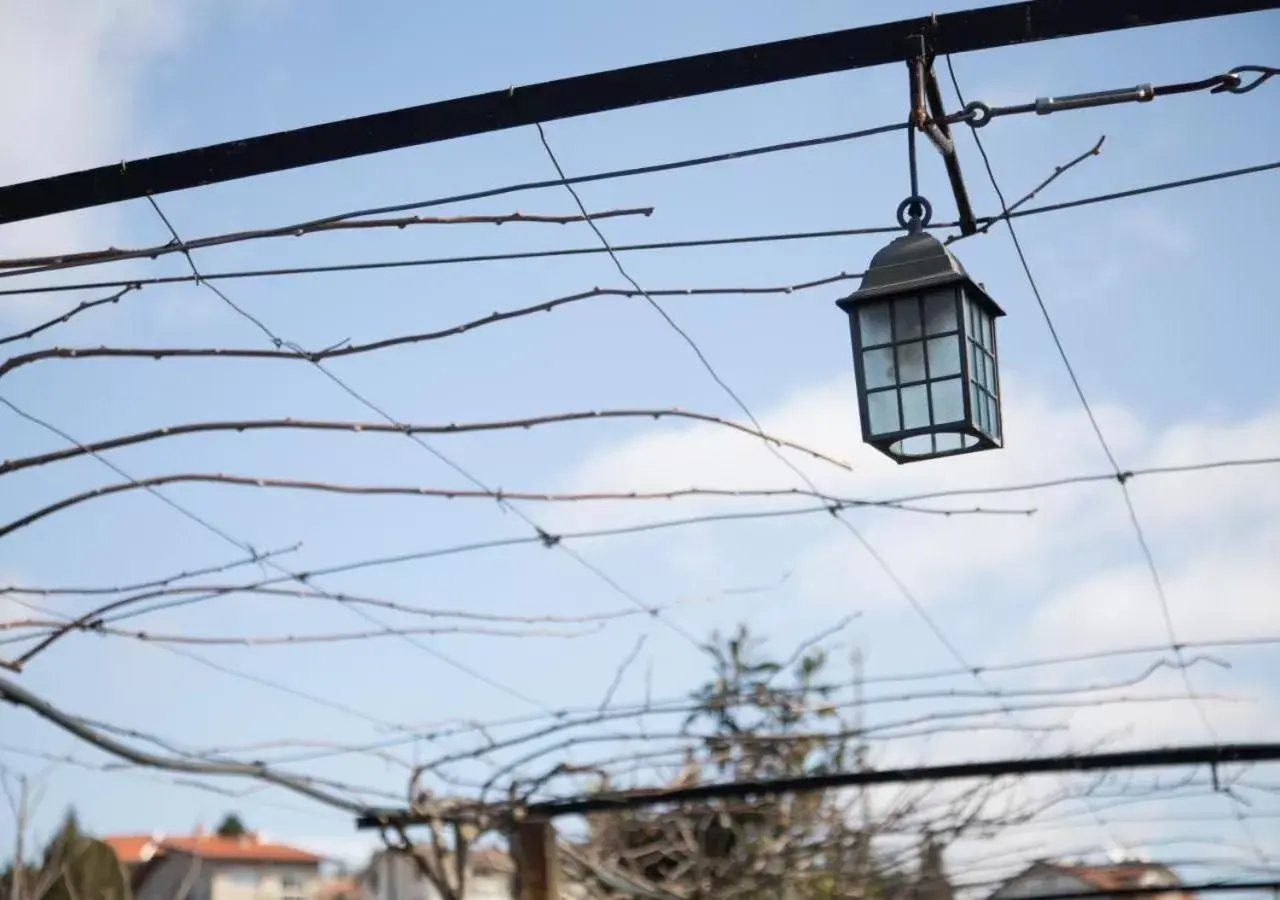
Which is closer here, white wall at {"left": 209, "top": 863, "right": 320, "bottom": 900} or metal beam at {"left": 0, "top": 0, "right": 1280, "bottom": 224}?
metal beam at {"left": 0, "top": 0, "right": 1280, "bottom": 224}

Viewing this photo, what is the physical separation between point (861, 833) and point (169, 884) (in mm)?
33344

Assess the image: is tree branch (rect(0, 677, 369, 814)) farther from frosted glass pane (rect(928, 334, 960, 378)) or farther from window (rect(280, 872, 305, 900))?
window (rect(280, 872, 305, 900))

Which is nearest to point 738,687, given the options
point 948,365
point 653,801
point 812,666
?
point 812,666

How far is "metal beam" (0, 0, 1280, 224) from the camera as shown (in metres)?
3.50

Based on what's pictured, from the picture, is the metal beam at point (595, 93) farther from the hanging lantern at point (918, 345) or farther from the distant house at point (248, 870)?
the distant house at point (248, 870)

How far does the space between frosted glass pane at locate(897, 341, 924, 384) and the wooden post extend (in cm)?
497

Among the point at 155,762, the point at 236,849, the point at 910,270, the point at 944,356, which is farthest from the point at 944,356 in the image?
the point at 236,849

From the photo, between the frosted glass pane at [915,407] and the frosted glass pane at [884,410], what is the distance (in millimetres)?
22

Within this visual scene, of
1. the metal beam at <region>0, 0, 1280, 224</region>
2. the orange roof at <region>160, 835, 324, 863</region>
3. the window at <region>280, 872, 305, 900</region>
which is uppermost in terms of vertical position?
the metal beam at <region>0, 0, 1280, 224</region>

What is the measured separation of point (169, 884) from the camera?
40188mm

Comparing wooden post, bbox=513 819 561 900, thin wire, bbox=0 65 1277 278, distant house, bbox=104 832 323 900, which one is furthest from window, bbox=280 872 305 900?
thin wire, bbox=0 65 1277 278

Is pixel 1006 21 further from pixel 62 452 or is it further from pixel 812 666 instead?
pixel 812 666

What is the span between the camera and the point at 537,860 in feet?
26.9

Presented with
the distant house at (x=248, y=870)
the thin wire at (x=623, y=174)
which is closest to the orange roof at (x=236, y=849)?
the distant house at (x=248, y=870)
